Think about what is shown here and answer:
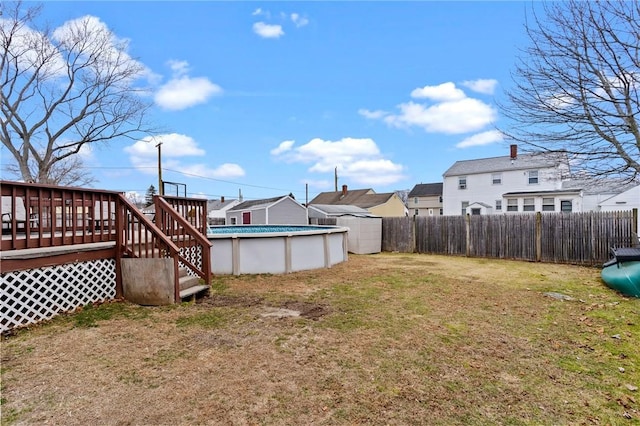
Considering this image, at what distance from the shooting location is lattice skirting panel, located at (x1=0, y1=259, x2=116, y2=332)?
12.9ft

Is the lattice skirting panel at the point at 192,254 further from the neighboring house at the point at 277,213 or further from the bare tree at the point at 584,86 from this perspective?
the neighboring house at the point at 277,213

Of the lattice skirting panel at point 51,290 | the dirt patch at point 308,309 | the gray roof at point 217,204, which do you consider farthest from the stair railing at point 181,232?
the gray roof at point 217,204

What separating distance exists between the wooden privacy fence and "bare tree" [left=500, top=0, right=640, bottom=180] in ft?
12.1

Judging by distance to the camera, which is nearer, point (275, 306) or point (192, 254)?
point (275, 306)

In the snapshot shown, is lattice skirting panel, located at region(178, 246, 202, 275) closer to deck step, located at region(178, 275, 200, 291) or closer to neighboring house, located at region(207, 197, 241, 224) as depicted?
deck step, located at region(178, 275, 200, 291)

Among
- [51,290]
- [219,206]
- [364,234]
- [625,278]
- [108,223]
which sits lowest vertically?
[625,278]

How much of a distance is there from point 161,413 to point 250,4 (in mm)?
10279

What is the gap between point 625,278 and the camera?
239 inches

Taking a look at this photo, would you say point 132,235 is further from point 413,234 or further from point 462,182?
point 462,182

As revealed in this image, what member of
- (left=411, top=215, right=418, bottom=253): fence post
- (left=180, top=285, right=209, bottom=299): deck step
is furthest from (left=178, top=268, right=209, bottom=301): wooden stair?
(left=411, top=215, right=418, bottom=253): fence post

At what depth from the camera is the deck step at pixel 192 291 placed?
517cm

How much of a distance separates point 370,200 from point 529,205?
1775 centimetres

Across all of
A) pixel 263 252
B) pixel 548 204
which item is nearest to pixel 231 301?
pixel 263 252

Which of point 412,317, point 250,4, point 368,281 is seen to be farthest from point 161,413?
point 250,4
